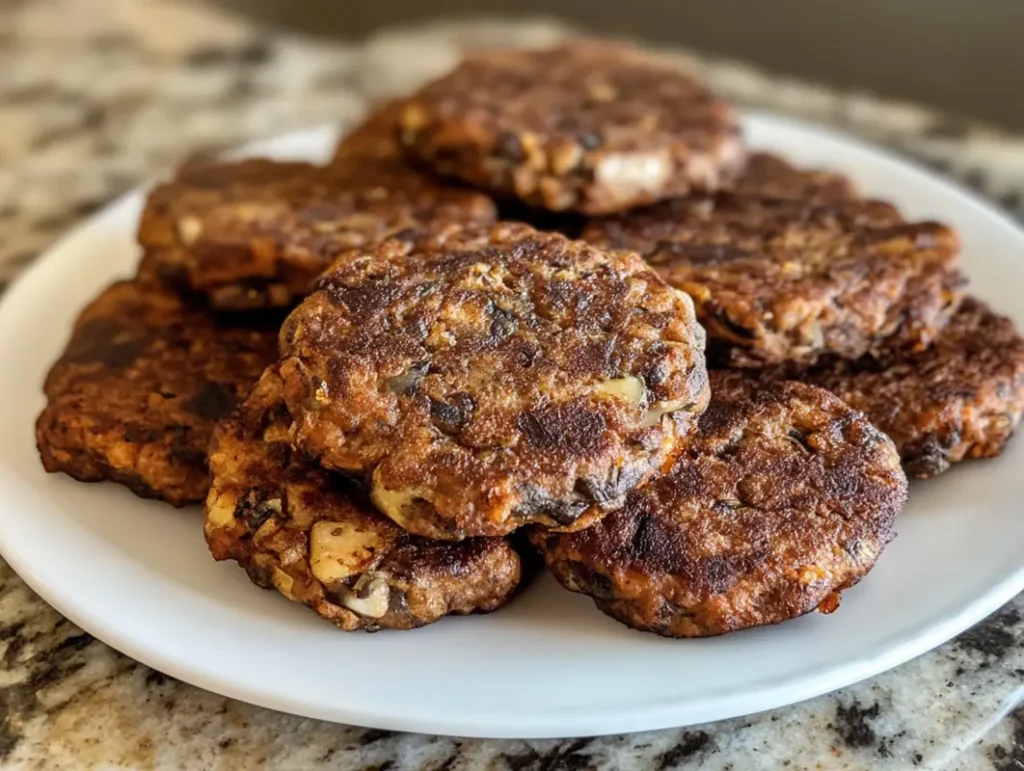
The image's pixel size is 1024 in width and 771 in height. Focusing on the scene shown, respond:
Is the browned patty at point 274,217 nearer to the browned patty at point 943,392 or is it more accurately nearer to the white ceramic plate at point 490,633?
the white ceramic plate at point 490,633

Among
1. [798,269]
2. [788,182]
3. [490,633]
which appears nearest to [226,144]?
[788,182]


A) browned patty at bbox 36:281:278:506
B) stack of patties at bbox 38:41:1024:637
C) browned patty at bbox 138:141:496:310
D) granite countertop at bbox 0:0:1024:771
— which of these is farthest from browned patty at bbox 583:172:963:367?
browned patty at bbox 36:281:278:506

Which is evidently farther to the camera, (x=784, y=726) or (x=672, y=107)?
(x=672, y=107)

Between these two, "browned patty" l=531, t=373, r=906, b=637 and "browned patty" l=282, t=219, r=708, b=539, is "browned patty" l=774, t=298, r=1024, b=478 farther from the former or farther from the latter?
"browned patty" l=282, t=219, r=708, b=539

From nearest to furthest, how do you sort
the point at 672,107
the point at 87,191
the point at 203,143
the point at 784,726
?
the point at 784,726 → the point at 672,107 → the point at 87,191 → the point at 203,143

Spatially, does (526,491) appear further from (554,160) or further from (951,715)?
(554,160)

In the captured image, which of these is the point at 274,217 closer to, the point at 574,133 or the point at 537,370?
the point at 574,133

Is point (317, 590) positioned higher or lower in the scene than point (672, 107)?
lower

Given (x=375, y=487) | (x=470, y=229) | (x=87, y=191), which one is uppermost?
(x=470, y=229)

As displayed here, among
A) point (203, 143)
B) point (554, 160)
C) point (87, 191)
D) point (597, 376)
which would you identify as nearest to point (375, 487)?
point (597, 376)
